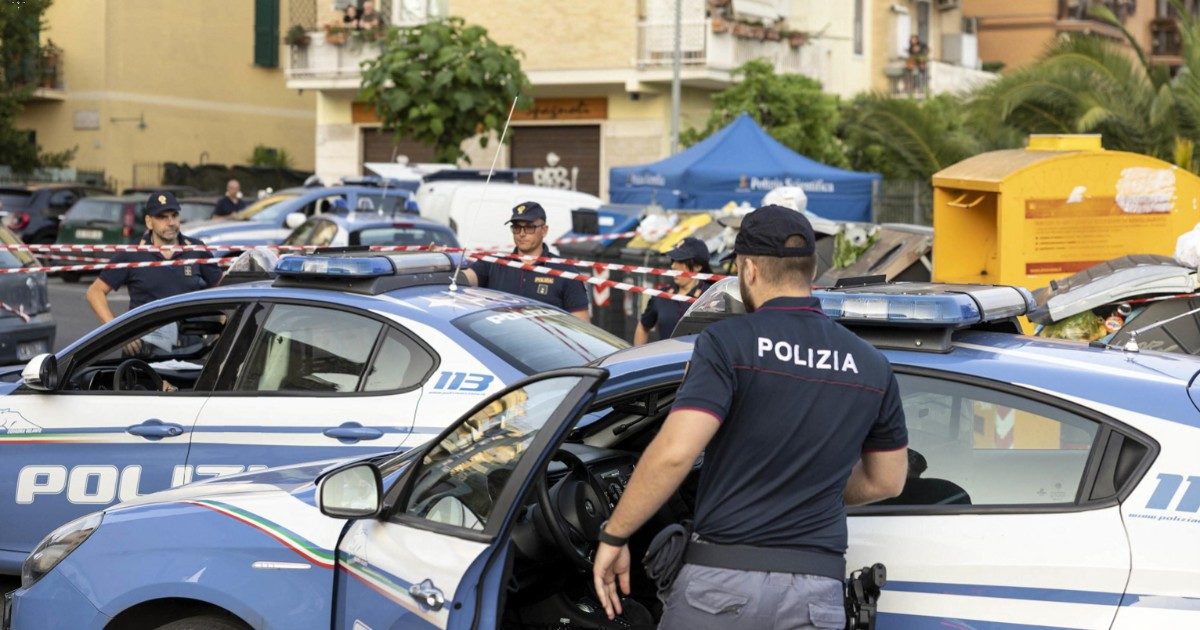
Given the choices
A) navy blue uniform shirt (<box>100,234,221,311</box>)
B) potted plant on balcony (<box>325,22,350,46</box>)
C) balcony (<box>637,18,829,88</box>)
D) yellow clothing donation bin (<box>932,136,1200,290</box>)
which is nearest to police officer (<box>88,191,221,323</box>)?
navy blue uniform shirt (<box>100,234,221,311</box>)

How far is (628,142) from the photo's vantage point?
32.6 metres

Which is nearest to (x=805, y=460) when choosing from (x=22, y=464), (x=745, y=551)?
(x=745, y=551)

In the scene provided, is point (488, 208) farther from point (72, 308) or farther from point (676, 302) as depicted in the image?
point (676, 302)

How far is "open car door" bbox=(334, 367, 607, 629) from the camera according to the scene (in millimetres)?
3559

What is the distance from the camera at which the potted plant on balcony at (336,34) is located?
3447cm

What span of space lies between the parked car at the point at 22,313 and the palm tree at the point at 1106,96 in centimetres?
1172

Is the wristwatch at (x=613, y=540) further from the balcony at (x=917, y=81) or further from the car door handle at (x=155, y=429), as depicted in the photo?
the balcony at (x=917, y=81)

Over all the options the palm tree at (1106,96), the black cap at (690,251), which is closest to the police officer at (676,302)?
the black cap at (690,251)

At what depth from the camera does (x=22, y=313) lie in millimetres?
10547

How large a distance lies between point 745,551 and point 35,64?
38157 millimetres

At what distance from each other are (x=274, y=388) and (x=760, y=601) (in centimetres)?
331

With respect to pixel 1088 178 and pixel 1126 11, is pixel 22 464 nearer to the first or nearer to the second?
pixel 1088 178

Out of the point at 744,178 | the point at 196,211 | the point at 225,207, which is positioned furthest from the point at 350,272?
the point at 196,211

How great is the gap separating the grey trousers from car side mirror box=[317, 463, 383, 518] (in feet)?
3.16
